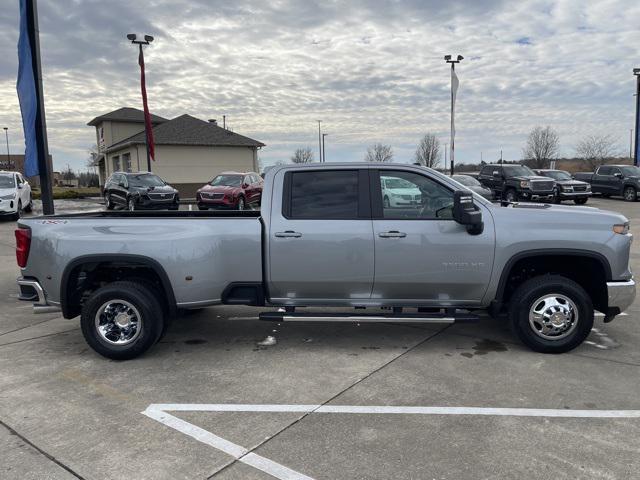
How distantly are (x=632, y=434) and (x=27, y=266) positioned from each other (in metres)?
5.21

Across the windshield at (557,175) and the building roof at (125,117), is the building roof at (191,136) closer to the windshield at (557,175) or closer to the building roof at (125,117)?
the building roof at (125,117)

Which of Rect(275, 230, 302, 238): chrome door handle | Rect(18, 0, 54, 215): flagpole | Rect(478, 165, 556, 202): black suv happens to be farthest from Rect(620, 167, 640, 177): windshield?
Rect(18, 0, 54, 215): flagpole

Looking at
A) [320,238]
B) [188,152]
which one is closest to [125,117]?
[188,152]

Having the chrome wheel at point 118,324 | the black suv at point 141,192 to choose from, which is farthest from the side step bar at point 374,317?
the black suv at point 141,192

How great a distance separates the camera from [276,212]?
16.1 feet

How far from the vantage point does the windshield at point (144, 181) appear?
20.0 m

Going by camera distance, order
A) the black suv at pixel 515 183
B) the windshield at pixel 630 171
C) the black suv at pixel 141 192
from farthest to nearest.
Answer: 1. the windshield at pixel 630 171
2. the black suv at pixel 515 183
3. the black suv at pixel 141 192

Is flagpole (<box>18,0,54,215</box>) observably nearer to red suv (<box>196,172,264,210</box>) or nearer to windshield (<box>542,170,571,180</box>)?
red suv (<box>196,172,264,210</box>)

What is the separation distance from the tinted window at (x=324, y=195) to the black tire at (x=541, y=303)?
174 cm

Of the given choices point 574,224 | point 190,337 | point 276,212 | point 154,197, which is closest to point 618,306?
point 574,224

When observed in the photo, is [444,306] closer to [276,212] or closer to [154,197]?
[276,212]

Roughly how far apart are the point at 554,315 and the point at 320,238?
2286 mm

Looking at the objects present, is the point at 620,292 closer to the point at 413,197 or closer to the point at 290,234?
the point at 413,197

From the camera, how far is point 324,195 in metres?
4.99
